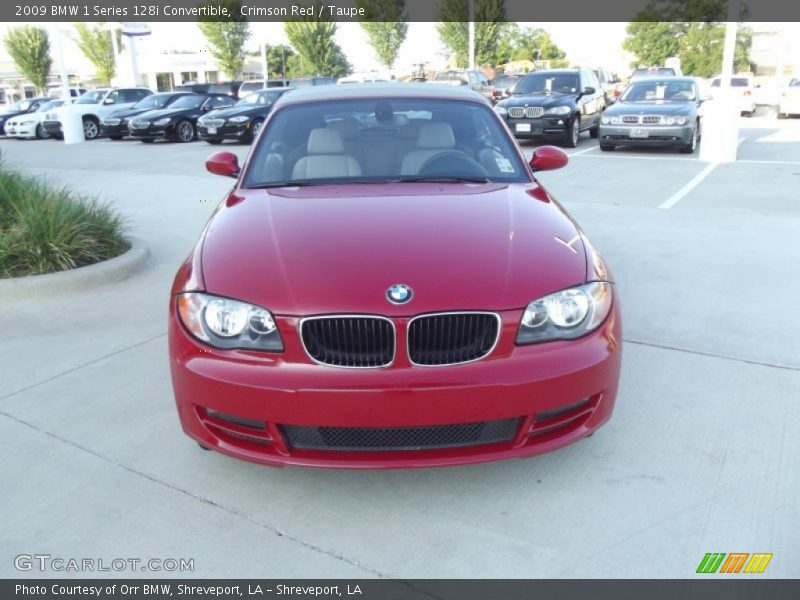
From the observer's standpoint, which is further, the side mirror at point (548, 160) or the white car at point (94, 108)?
the white car at point (94, 108)

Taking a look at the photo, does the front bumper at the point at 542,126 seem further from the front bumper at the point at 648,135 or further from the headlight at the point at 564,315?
the headlight at the point at 564,315

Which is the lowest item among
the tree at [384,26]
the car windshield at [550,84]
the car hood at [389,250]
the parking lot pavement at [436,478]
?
the parking lot pavement at [436,478]

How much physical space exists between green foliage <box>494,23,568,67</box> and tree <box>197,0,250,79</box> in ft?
77.2

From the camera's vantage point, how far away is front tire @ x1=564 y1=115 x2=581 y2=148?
584 inches

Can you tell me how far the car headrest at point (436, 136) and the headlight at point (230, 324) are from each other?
1.83 metres

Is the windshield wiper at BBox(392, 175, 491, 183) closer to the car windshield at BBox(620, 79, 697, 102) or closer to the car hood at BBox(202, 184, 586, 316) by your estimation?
the car hood at BBox(202, 184, 586, 316)

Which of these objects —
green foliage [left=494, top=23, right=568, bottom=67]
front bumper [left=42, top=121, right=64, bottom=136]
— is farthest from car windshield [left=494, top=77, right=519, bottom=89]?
green foliage [left=494, top=23, right=568, bottom=67]

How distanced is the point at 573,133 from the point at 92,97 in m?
16.1

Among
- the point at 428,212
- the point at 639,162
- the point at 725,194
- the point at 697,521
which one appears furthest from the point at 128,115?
the point at 697,521

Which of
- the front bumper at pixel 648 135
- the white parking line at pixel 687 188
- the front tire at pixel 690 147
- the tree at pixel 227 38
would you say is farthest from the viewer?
the tree at pixel 227 38

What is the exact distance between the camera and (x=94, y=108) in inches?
857

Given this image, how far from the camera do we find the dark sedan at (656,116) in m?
13.1

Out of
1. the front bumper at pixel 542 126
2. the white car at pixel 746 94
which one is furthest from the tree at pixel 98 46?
the front bumper at pixel 542 126

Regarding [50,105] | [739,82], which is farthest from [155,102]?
[739,82]
